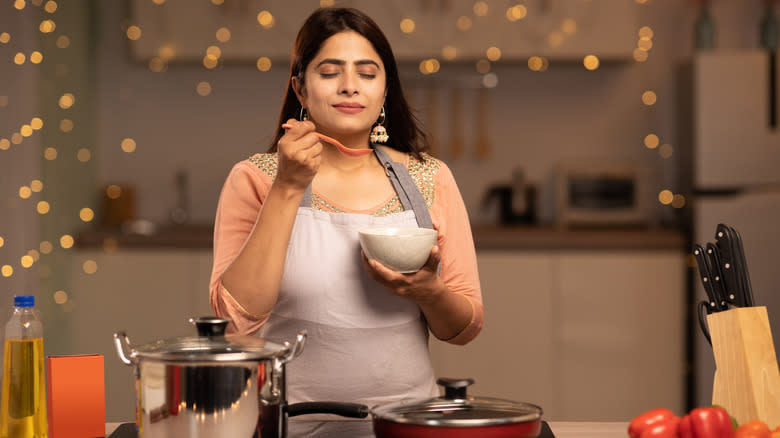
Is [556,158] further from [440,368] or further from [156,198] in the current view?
[156,198]

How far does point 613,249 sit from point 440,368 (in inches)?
29.3

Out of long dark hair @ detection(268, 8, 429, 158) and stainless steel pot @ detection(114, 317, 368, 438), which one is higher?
long dark hair @ detection(268, 8, 429, 158)

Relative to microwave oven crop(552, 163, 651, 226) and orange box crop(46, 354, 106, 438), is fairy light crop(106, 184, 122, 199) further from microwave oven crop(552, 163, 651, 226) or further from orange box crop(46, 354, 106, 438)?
orange box crop(46, 354, 106, 438)

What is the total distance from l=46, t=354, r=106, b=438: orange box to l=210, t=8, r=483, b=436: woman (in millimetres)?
242

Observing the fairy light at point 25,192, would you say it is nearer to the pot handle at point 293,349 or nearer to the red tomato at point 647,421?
the pot handle at point 293,349

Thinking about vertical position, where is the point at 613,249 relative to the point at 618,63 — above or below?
below

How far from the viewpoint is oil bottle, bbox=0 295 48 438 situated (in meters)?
0.98

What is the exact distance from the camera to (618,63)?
3.40 m

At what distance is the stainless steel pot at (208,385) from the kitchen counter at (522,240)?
2126mm

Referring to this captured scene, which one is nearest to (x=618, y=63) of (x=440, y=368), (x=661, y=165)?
(x=661, y=165)

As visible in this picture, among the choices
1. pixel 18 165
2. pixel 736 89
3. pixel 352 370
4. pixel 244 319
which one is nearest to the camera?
pixel 244 319

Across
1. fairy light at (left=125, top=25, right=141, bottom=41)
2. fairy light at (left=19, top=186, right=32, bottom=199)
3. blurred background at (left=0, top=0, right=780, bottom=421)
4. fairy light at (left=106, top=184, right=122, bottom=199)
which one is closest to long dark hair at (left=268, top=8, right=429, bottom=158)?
blurred background at (left=0, top=0, right=780, bottom=421)

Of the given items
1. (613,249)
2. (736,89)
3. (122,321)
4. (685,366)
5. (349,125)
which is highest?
(736,89)

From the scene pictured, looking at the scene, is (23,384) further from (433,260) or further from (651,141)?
(651,141)
